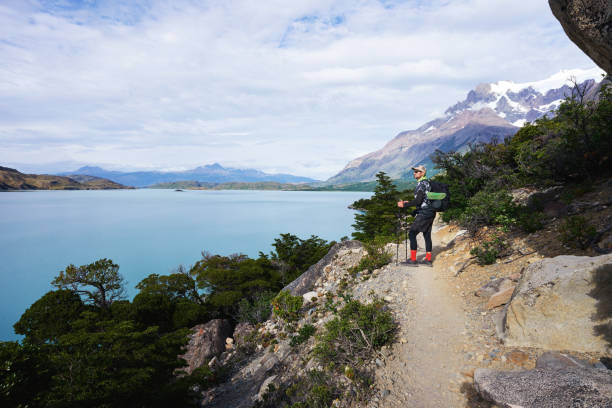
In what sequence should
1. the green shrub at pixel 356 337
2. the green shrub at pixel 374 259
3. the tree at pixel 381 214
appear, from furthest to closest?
the tree at pixel 381 214, the green shrub at pixel 374 259, the green shrub at pixel 356 337

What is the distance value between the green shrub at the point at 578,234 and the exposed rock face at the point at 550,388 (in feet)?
13.7

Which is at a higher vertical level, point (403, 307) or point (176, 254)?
point (403, 307)

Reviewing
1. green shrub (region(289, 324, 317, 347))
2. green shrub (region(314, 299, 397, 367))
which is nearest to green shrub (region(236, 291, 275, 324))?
green shrub (region(289, 324, 317, 347))

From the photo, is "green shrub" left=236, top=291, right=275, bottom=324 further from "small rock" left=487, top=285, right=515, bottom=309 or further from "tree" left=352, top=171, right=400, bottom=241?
"tree" left=352, top=171, right=400, bottom=241

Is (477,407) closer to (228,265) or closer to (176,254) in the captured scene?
(228,265)

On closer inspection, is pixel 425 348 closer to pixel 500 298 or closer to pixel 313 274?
pixel 500 298

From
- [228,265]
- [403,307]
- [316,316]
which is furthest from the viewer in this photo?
[228,265]

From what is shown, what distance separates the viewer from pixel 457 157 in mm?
21000

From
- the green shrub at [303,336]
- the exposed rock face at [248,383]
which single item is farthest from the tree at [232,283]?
the green shrub at [303,336]

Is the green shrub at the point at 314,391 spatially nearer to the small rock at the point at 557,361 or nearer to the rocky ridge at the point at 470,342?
the rocky ridge at the point at 470,342

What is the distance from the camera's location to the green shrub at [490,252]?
816 centimetres

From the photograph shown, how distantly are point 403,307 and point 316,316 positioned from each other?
303 cm

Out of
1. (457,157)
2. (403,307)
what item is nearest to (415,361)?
(403,307)

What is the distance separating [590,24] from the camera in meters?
4.94
